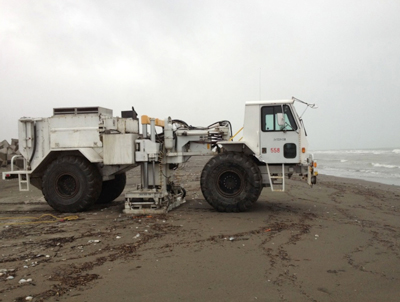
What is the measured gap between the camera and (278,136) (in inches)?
334

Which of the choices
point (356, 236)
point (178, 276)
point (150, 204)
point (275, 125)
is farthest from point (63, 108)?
point (356, 236)

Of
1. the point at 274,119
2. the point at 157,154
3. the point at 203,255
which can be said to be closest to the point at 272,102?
the point at 274,119

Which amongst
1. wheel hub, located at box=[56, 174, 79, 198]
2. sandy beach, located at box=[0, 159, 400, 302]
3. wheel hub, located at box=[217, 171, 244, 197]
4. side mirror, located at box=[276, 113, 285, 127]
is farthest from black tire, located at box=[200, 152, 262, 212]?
wheel hub, located at box=[56, 174, 79, 198]

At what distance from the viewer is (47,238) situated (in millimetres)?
6395

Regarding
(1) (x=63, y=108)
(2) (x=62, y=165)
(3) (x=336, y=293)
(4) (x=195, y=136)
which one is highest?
(1) (x=63, y=108)

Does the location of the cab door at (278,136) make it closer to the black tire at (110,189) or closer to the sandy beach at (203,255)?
the sandy beach at (203,255)

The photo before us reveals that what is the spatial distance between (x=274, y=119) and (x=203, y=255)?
4.42 metres

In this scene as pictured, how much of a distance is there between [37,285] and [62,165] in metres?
5.03

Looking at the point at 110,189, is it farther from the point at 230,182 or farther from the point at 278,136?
the point at 278,136

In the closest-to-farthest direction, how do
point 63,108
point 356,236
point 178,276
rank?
point 178,276
point 356,236
point 63,108

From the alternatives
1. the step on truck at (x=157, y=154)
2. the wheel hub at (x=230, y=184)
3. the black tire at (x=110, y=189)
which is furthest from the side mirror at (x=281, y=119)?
the black tire at (x=110, y=189)

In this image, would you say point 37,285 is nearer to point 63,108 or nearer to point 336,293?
point 336,293

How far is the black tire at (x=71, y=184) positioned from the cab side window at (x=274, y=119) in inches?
176

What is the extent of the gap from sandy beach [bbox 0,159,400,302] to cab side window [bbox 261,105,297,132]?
2.08 m
